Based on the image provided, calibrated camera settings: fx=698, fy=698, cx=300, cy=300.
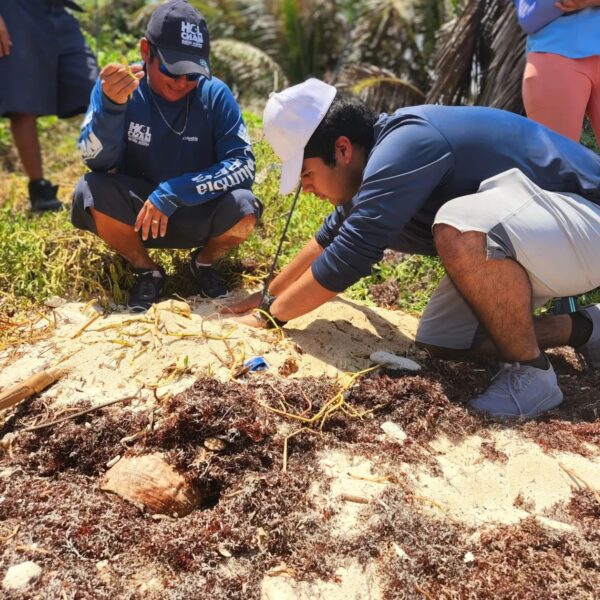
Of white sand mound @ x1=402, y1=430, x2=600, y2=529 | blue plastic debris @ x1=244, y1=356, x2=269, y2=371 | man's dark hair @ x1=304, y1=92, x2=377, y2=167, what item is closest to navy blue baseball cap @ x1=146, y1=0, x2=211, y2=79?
man's dark hair @ x1=304, y1=92, x2=377, y2=167

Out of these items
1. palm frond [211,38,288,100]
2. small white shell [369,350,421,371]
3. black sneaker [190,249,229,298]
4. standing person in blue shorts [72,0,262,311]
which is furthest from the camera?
palm frond [211,38,288,100]

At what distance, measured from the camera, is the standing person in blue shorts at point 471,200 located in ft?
8.36

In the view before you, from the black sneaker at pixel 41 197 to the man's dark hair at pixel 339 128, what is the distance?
2734 millimetres

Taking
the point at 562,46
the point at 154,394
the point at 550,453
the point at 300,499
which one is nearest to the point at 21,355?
the point at 154,394

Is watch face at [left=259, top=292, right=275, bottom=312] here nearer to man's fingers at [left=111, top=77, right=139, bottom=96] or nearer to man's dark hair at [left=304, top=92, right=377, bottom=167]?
man's dark hair at [left=304, top=92, right=377, bottom=167]

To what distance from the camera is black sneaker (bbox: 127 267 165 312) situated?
3364mm

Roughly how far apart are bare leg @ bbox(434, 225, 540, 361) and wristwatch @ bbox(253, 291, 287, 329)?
779mm

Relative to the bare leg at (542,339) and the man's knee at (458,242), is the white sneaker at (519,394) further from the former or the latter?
the man's knee at (458,242)

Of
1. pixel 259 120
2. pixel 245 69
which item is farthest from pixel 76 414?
pixel 245 69

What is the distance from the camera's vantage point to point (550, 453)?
7.95 feet

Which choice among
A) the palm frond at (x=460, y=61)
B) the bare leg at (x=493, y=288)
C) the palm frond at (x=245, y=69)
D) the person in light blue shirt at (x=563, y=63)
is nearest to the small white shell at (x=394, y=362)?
the bare leg at (x=493, y=288)

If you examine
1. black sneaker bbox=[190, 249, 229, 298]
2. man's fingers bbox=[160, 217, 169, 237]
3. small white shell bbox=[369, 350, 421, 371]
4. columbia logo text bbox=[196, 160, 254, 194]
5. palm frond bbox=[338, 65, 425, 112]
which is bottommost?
palm frond bbox=[338, 65, 425, 112]

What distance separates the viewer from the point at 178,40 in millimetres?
3174

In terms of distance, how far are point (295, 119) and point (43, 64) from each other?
2.85 m
